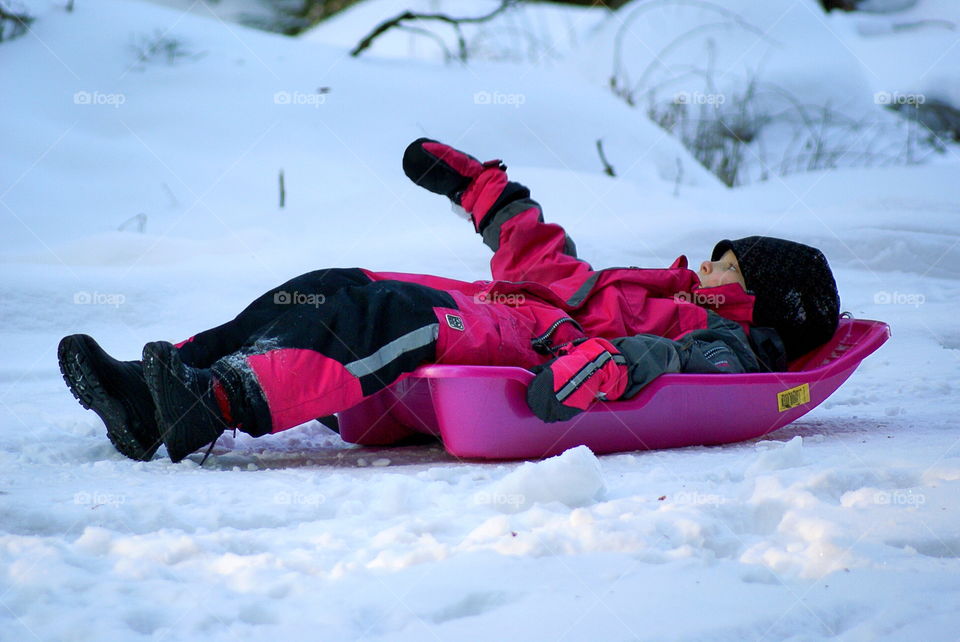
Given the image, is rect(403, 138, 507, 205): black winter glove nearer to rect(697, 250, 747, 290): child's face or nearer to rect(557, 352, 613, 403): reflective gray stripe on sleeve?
rect(697, 250, 747, 290): child's face

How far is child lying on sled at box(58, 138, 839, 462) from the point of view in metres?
1.89

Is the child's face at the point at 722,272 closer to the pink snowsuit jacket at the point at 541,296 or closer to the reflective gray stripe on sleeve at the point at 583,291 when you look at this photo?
the pink snowsuit jacket at the point at 541,296

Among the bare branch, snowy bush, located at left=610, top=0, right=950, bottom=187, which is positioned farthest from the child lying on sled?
snowy bush, located at left=610, top=0, right=950, bottom=187

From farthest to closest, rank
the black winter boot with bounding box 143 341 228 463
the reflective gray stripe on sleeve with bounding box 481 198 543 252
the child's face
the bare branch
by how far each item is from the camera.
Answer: the bare branch
the reflective gray stripe on sleeve with bounding box 481 198 543 252
the child's face
the black winter boot with bounding box 143 341 228 463

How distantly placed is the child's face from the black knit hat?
20mm

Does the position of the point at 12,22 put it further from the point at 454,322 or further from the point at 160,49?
the point at 454,322

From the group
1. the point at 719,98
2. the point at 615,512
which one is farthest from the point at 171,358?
the point at 719,98

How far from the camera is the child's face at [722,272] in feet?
8.32

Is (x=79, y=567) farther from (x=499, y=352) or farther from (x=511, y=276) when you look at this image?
(x=511, y=276)

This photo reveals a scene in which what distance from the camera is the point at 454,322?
2016mm

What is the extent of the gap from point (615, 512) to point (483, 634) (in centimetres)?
43

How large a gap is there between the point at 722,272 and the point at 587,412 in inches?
29.6

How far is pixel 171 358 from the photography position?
183 cm

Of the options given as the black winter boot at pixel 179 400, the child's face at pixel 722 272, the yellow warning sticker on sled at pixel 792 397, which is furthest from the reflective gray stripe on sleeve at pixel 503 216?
the black winter boot at pixel 179 400
